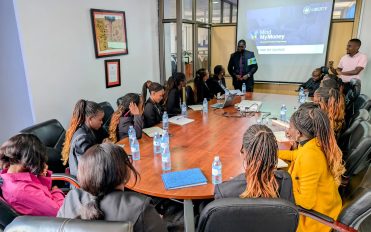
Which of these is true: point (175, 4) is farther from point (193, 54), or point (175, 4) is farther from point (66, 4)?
point (66, 4)

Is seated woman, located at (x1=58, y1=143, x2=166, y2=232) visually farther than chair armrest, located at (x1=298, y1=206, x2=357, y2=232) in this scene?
No

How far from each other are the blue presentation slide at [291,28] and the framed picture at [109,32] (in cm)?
323

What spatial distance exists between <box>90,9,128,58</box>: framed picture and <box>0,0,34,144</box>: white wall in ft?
3.41

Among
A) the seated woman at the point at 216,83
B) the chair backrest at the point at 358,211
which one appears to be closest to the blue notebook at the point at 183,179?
the chair backrest at the point at 358,211

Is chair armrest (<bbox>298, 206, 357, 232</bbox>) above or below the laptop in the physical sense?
below

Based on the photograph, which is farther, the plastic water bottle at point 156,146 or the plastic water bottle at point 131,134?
the plastic water bottle at point 131,134

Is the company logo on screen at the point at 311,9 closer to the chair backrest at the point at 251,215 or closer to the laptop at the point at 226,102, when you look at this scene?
the laptop at the point at 226,102

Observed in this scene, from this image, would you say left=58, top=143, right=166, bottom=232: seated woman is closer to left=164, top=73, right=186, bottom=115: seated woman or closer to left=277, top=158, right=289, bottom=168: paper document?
left=277, top=158, right=289, bottom=168: paper document

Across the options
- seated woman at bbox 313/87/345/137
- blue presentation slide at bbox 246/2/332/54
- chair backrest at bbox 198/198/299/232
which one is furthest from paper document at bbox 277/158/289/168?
blue presentation slide at bbox 246/2/332/54

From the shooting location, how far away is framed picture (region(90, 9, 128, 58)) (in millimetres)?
3672

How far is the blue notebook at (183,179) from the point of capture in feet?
5.59

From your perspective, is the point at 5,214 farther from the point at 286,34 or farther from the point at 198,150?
the point at 286,34

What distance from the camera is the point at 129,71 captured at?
4434 millimetres

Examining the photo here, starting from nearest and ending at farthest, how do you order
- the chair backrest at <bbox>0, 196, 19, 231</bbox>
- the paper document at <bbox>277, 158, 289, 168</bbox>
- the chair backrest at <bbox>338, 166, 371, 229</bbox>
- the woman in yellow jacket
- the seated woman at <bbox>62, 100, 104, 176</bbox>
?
the chair backrest at <bbox>0, 196, 19, 231</bbox>, the chair backrest at <bbox>338, 166, 371, 229</bbox>, the woman in yellow jacket, the paper document at <bbox>277, 158, 289, 168</bbox>, the seated woman at <bbox>62, 100, 104, 176</bbox>
